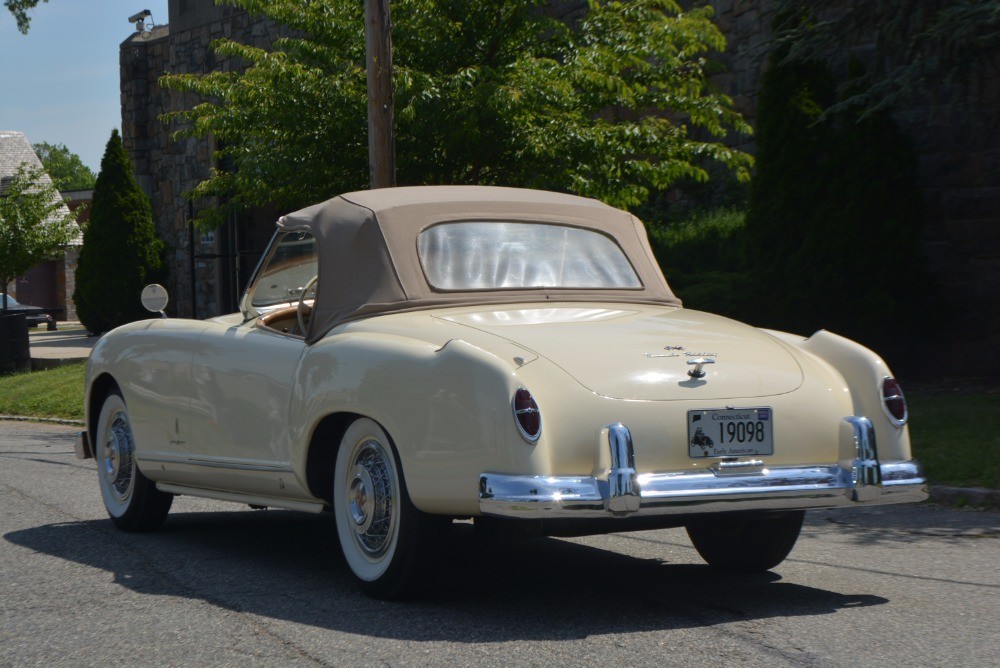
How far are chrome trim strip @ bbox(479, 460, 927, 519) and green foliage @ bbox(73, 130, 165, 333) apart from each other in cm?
2552

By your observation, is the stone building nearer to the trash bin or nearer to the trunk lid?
the trash bin

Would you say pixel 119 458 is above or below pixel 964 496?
above

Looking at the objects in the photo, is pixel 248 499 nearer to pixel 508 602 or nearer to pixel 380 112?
pixel 508 602

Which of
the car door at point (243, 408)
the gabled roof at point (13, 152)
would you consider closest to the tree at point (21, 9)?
the car door at point (243, 408)

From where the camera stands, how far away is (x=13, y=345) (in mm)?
23109

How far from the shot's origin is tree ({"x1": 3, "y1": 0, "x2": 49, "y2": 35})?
798 inches

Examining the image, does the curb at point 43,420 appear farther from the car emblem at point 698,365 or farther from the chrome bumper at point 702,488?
the chrome bumper at point 702,488

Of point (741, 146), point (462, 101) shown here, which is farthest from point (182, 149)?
point (462, 101)

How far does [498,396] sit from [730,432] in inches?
35.5

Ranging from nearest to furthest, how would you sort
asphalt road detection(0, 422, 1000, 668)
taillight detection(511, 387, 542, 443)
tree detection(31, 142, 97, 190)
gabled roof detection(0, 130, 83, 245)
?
asphalt road detection(0, 422, 1000, 668) → taillight detection(511, 387, 542, 443) → gabled roof detection(0, 130, 83, 245) → tree detection(31, 142, 97, 190)

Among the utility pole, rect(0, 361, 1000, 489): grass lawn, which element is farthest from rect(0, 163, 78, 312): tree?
rect(0, 361, 1000, 489): grass lawn

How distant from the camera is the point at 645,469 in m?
4.78

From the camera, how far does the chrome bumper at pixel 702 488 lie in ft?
15.1

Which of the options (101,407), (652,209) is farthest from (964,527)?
(652,209)
